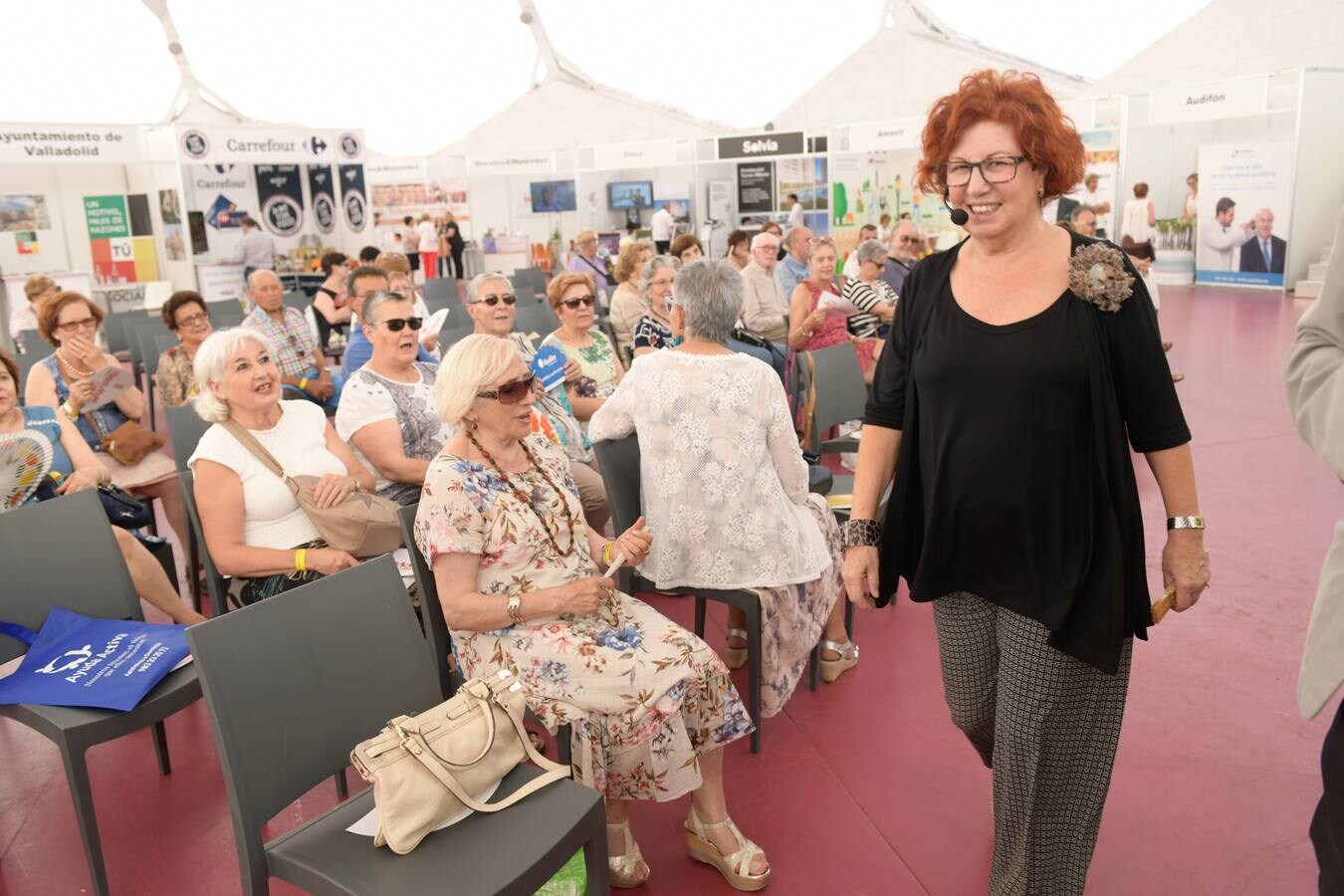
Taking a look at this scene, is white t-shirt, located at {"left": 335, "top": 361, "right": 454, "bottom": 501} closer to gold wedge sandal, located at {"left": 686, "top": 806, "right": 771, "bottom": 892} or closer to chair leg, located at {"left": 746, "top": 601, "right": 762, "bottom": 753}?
chair leg, located at {"left": 746, "top": 601, "right": 762, "bottom": 753}

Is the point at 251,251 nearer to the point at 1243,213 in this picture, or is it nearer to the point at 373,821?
the point at 373,821

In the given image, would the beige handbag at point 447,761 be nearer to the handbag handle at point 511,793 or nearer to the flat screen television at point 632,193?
the handbag handle at point 511,793

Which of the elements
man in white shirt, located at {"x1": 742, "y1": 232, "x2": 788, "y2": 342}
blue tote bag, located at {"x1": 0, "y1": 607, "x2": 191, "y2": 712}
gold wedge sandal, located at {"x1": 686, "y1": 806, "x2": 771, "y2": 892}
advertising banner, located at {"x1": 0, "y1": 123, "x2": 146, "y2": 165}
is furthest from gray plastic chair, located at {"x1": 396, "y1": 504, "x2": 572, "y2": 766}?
advertising banner, located at {"x1": 0, "y1": 123, "x2": 146, "y2": 165}

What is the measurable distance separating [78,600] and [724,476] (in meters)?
1.81

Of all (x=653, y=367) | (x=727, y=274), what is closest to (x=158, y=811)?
(x=653, y=367)

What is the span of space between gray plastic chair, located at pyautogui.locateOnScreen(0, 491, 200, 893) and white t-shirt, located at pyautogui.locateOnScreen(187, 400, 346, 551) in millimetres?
332

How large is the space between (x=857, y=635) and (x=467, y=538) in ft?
6.44

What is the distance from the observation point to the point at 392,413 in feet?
11.7

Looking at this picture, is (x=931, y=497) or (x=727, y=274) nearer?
(x=931, y=497)

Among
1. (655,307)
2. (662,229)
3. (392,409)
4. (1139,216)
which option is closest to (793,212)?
(662,229)

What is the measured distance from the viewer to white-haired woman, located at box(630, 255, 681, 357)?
4.95 meters

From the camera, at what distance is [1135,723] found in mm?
3053

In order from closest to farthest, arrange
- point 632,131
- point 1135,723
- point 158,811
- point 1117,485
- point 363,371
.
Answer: point 1117,485 → point 158,811 → point 1135,723 → point 363,371 → point 632,131

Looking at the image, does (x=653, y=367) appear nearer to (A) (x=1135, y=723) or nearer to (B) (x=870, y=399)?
(B) (x=870, y=399)
